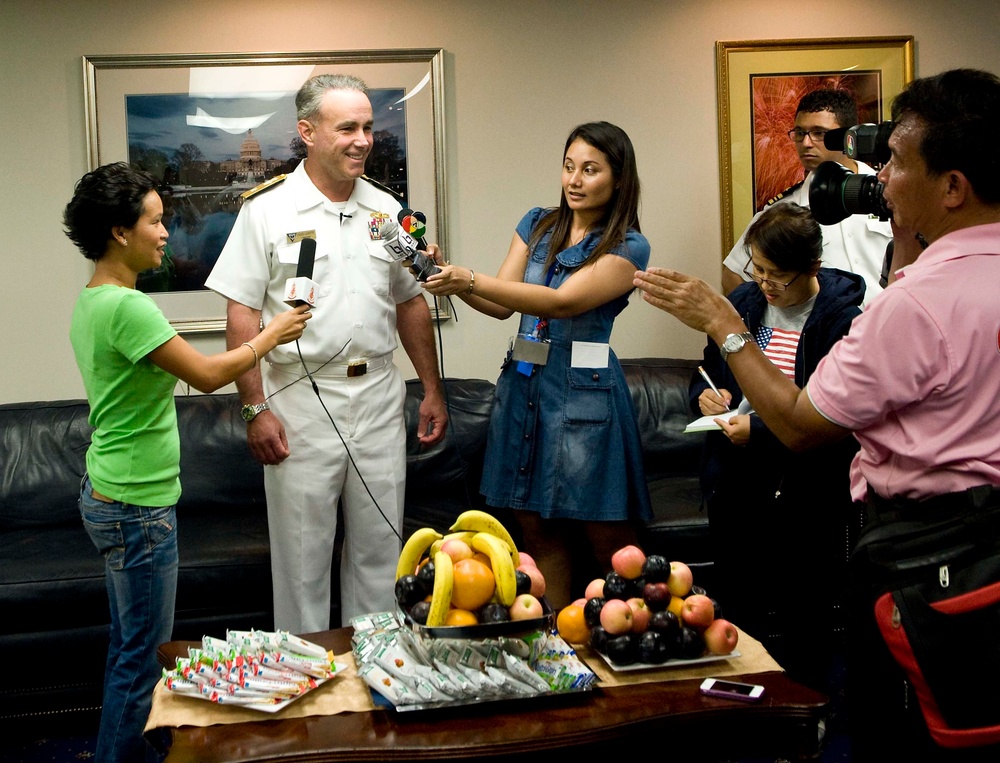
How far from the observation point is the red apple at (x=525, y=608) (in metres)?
1.76

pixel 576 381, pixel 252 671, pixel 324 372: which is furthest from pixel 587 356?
pixel 252 671

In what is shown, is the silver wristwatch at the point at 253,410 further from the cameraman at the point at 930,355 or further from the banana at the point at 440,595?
the cameraman at the point at 930,355

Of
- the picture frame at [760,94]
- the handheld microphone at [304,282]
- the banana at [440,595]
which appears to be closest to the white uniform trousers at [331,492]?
the handheld microphone at [304,282]

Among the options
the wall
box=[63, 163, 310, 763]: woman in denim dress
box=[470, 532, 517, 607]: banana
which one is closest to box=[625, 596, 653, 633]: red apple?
box=[470, 532, 517, 607]: banana

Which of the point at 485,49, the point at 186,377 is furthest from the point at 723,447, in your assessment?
the point at 485,49

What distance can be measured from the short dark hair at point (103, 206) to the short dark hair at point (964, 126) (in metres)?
1.65

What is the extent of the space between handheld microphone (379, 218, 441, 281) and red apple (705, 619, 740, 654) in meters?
1.18

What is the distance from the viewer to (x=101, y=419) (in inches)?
92.9

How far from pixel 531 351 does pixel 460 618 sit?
120 centimetres

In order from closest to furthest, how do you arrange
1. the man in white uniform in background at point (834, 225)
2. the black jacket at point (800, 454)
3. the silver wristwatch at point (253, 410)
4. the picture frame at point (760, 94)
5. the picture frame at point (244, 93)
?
the black jacket at point (800, 454) < the silver wristwatch at point (253, 410) < the man in white uniform in background at point (834, 225) < the picture frame at point (244, 93) < the picture frame at point (760, 94)

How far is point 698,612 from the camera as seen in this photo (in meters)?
1.87

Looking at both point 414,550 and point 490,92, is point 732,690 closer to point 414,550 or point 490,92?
point 414,550

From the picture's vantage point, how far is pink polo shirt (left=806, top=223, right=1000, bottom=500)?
4.97ft

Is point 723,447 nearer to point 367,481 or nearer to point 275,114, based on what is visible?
point 367,481
